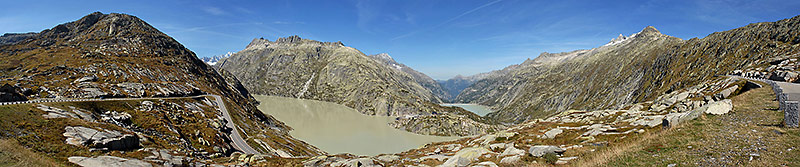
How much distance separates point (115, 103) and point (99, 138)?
3860 cm

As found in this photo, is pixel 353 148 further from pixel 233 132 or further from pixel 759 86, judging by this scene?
pixel 759 86

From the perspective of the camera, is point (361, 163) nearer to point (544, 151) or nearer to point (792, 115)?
point (544, 151)

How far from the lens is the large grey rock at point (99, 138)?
2915cm

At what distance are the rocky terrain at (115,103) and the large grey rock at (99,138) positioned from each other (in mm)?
81

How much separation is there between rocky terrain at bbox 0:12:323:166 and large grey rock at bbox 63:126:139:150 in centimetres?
8

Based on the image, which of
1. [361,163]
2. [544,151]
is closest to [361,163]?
[361,163]

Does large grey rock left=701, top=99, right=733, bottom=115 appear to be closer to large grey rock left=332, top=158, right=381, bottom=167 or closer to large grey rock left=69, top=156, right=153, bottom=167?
large grey rock left=332, top=158, right=381, bottom=167

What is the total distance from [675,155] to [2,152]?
38174 millimetres

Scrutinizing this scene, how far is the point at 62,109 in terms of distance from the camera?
141ft

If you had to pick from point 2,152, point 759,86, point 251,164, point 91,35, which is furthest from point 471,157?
point 91,35

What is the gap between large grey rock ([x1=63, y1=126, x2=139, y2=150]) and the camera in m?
29.1

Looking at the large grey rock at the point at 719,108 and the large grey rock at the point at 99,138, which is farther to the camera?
the large grey rock at the point at 99,138

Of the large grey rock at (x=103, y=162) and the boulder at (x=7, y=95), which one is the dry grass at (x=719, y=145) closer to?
the large grey rock at (x=103, y=162)

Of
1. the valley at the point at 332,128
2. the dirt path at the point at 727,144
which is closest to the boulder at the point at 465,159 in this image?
the valley at the point at 332,128
